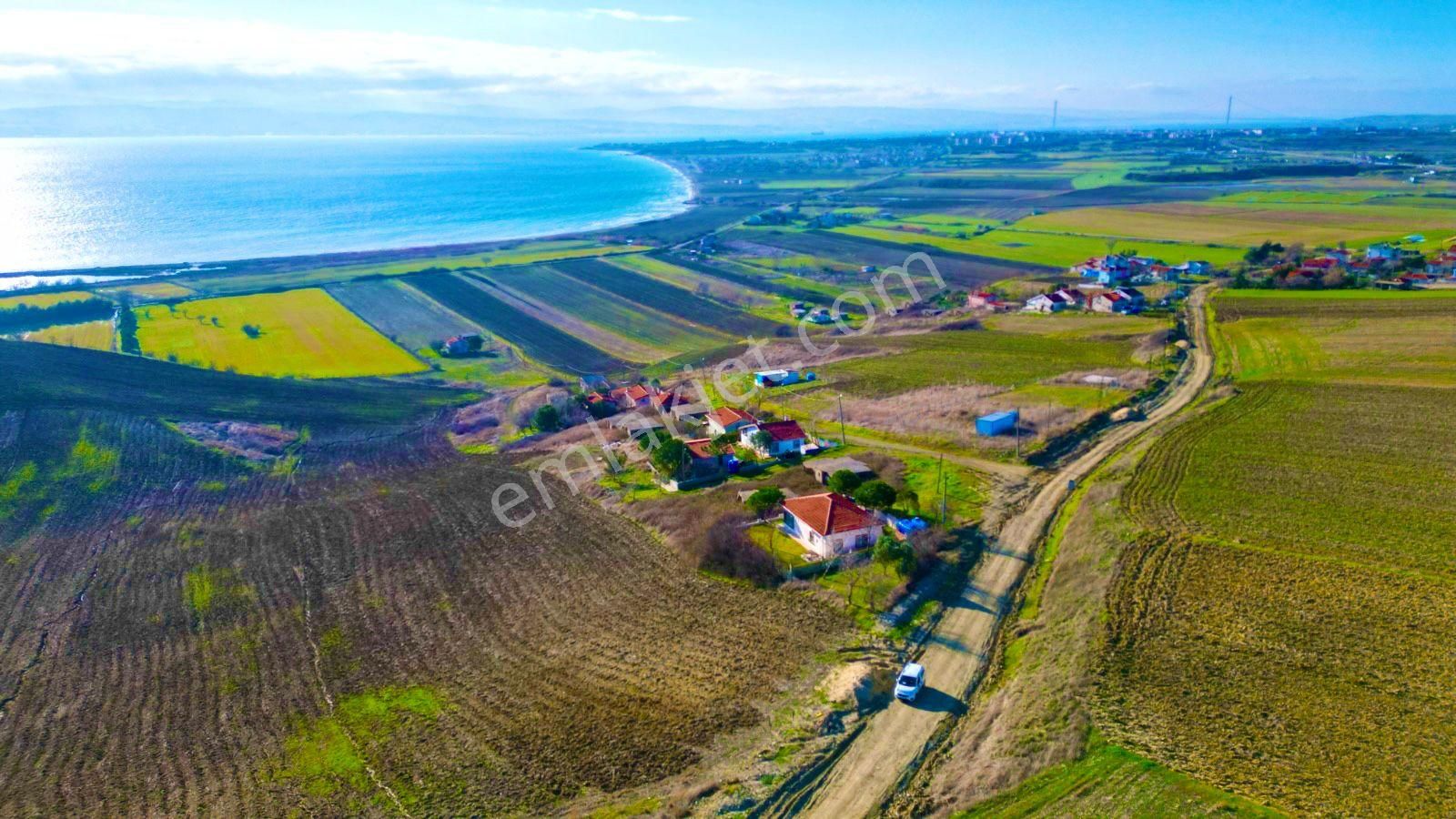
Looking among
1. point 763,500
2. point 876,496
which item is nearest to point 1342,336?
point 876,496

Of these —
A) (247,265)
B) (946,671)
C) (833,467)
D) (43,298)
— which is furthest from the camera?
(247,265)

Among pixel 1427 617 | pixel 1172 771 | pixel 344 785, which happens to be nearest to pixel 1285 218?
pixel 1427 617

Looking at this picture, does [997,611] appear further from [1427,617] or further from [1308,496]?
[1308,496]

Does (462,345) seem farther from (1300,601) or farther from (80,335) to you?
(1300,601)

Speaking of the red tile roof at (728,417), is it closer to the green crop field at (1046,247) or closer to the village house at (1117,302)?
the village house at (1117,302)

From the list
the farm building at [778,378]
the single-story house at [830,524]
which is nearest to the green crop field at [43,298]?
the farm building at [778,378]

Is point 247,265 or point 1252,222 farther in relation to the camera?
point 247,265
